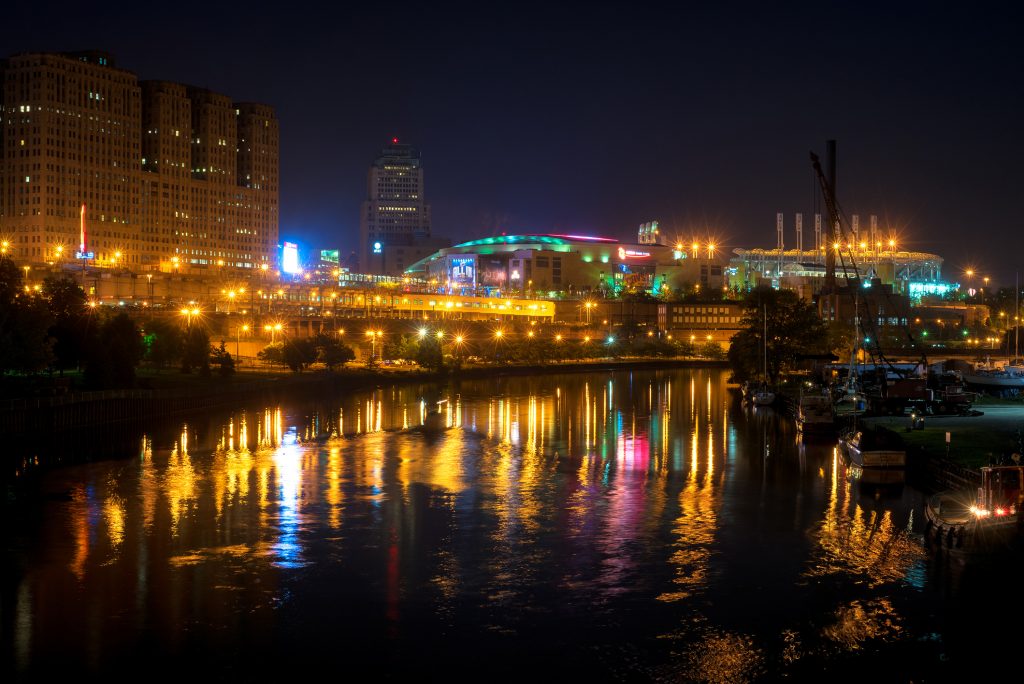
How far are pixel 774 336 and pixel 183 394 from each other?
51.7m

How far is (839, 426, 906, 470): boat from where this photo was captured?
47250 mm

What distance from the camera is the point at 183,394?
7312 cm

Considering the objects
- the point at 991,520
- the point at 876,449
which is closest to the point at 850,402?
the point at 876,449

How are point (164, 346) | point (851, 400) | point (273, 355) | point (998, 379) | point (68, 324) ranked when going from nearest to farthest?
point (851, 400), point (68, 324), point (998, 379), point (164, 346), point (273, 355)

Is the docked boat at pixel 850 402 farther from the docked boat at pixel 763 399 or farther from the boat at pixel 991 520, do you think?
the boat at pixel 991 520

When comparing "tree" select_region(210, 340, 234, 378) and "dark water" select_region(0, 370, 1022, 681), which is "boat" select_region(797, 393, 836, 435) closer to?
"dark water" select_region(0, 370, 1022, 681)

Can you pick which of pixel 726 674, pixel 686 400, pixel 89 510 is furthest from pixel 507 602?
pixel 686 400

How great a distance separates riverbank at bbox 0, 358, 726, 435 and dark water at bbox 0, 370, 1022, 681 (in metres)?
4.11

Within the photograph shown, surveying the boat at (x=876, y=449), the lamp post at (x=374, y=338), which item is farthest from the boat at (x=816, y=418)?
the lamp post at (x=374, y=338)

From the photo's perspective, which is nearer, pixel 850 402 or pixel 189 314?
pixel 850 402

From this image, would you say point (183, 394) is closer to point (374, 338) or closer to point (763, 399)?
point (763, 399)

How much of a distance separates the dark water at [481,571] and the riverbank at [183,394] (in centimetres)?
411

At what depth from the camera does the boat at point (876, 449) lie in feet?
155

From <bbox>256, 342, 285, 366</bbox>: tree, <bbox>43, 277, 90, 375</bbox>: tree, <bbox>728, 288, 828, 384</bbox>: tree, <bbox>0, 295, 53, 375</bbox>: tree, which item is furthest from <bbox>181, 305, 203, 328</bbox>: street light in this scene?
<bbox>728, 288, 828, 384</bbox>: tree
